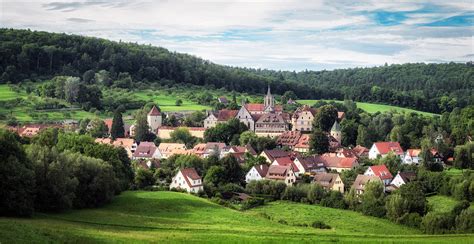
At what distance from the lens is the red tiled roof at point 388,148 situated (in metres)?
75.5

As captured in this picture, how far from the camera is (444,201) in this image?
55375 mm

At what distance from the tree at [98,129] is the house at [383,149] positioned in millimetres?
36842

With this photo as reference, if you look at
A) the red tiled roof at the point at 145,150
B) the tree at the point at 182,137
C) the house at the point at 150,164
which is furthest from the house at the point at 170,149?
the house at the point at 150,164

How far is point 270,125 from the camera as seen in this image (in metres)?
90.4

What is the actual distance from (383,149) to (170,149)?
2677 cm

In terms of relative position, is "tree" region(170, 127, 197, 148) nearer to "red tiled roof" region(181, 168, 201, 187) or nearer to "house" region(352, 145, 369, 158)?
"house" region(352, 145, 369, 158)

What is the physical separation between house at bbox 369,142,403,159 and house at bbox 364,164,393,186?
38.3ft

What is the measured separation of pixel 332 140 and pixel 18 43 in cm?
7292

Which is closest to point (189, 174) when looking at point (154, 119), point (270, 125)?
point (270, 125)

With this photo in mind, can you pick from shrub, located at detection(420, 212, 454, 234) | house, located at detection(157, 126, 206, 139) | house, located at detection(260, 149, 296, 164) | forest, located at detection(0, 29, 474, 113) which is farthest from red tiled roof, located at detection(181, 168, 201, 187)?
forest, located at detection(0, 29, 474, 113)

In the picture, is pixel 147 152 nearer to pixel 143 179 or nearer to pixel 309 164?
pixel 143 179

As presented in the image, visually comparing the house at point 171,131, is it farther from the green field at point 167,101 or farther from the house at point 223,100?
the house at point 223,100

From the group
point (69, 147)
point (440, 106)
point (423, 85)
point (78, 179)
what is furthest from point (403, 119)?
point (423, 85)

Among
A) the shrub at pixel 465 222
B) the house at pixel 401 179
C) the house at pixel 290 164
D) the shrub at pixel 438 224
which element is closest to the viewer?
the shrub at pixel 465 222
